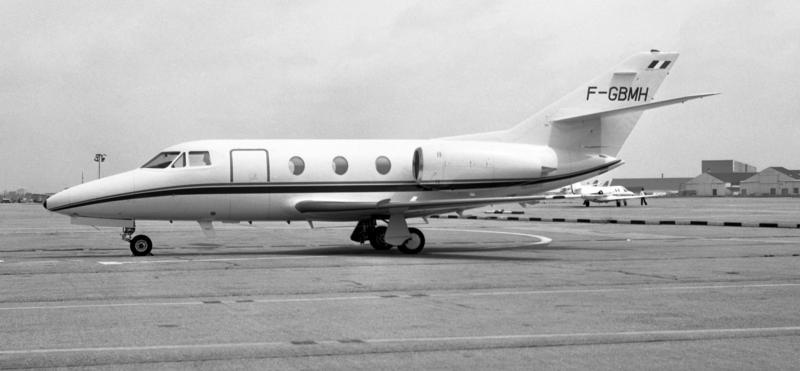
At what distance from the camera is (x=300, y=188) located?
24.5m

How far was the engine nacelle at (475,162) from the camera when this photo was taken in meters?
25.2

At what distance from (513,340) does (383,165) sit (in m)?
15.8

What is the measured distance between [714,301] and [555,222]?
34.5 meters

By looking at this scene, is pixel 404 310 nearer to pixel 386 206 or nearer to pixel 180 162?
pixel 386 206

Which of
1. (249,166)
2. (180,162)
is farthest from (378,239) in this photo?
(180,162)

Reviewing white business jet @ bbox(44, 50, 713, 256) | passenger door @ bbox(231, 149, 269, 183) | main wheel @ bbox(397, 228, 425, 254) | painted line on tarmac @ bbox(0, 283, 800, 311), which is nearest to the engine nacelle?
white business jet @ bbox(44, 50, 713, 256)

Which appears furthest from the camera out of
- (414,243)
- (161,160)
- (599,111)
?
(599,111)

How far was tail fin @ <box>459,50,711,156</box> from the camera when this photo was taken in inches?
1063

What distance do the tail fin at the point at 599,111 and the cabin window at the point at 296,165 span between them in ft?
16.5

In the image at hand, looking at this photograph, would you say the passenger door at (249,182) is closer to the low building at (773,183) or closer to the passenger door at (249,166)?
the passenger door at (249,166)

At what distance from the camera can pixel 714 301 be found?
1298cm

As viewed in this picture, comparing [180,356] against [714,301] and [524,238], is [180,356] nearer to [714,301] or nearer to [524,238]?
[714,301]

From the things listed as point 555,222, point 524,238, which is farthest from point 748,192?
point 524,238

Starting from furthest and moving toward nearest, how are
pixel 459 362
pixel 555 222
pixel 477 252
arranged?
pixel 555 222
pixel 477 252
pixel 459 362
